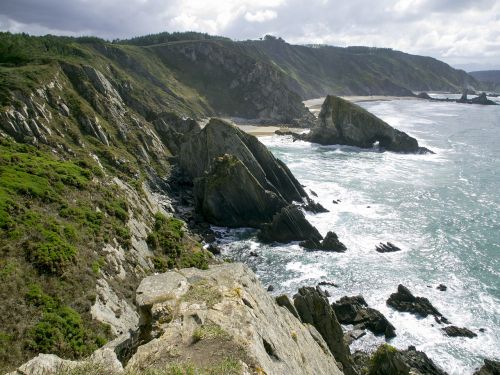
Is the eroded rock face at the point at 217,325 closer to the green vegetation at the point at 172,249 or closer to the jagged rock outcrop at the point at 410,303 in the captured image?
the green vegetation at the point at 172,249

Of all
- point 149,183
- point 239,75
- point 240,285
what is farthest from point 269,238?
point 239,75

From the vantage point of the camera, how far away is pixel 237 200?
55.4m

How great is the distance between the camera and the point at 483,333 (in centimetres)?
3409

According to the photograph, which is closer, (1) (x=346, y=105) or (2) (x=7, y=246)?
(2) (x=7, y=246)

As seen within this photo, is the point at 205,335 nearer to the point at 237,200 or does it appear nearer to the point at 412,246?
the point at 412,246

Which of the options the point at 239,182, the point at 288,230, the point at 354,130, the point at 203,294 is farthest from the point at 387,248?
the point at 354,130

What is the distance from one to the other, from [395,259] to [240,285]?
36.4 m

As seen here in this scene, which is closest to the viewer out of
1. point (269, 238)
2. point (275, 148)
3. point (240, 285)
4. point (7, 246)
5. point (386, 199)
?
point (240, 285)

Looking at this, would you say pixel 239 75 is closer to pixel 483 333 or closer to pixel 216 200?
pixel 216 200

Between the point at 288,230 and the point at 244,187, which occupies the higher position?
the point at 244,187

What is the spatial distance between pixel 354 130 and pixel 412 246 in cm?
6641

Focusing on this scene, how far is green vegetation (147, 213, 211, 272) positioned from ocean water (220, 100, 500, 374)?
31.2 ft

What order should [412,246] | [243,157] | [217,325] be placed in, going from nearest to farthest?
[217,325] → [412,246] → [243,157]

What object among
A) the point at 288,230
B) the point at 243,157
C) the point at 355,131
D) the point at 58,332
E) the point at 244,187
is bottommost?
the point at 288,230
